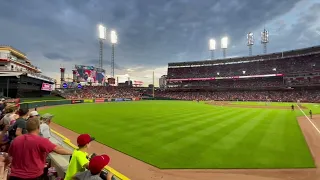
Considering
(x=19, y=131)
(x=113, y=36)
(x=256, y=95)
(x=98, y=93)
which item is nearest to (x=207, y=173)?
(x=19, y=131)

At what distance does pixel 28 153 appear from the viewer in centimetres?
362

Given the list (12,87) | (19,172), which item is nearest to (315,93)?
(19,172)

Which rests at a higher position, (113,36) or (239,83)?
(113,36)

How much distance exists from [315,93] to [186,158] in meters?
78.8

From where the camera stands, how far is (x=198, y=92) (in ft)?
322

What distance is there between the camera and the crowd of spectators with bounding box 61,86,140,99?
72.0 metres

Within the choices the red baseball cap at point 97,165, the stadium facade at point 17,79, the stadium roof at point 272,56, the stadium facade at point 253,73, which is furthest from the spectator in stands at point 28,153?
the stadium roof at point 272,56

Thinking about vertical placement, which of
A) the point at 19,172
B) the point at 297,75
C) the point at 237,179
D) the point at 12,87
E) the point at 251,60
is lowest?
the point at 237,179

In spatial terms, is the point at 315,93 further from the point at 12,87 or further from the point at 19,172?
the point at 12,87

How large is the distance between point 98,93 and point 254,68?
234 feet

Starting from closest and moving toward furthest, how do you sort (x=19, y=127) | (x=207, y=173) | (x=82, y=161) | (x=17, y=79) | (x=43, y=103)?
1. (x=82, y=161)
2. (x=19, y=127)
3. (x=207, y=173)
4. (x=17, y=79)
5. (x=43, y=103)

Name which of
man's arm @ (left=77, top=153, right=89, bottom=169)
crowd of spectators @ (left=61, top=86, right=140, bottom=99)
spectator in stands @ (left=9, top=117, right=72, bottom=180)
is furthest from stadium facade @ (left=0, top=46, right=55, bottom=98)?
man's arm @ (left=77, top=153, right=89, bottom=169)

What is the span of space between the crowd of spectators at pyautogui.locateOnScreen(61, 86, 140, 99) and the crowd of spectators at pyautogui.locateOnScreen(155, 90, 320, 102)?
24.4 metres

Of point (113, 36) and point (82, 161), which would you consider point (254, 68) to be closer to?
point (113, 36)
